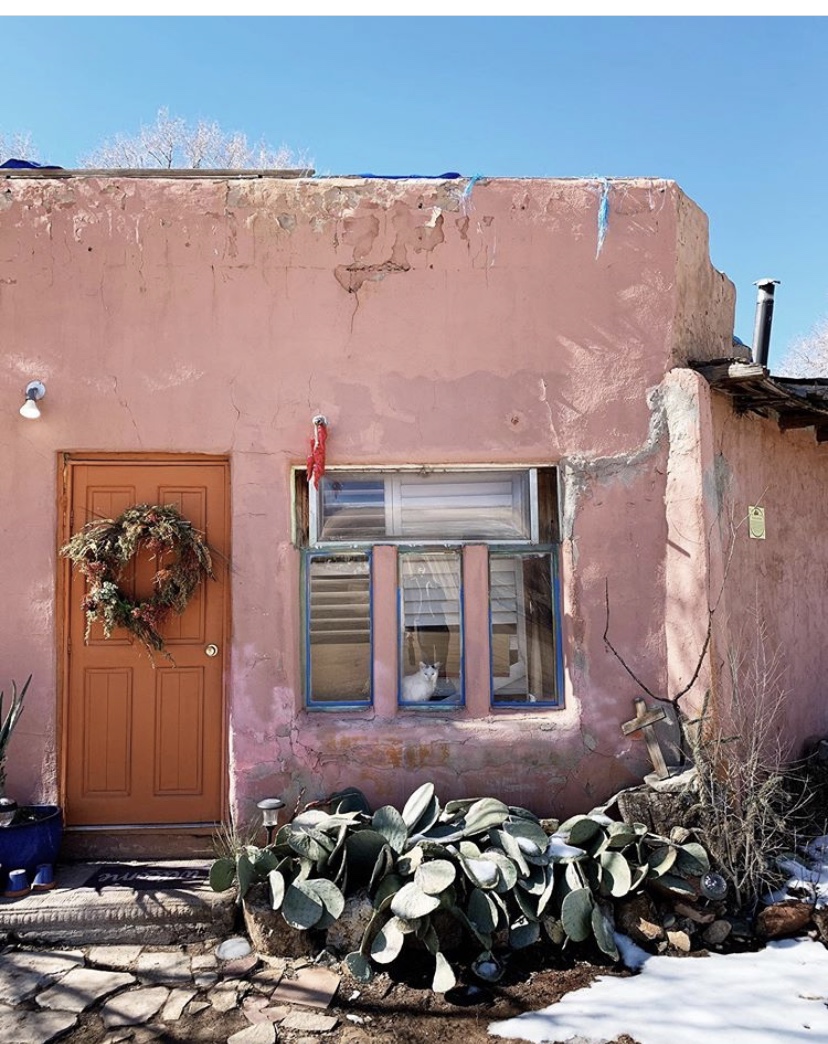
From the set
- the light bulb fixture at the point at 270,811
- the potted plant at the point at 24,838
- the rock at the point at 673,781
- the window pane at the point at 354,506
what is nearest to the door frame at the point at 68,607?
the potted plant at the point at 24,838

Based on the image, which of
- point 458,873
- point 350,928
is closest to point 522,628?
point 458,873

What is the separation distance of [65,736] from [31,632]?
2.29ft

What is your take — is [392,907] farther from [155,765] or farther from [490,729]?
[155,765]

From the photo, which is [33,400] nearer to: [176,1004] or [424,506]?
[424,506]

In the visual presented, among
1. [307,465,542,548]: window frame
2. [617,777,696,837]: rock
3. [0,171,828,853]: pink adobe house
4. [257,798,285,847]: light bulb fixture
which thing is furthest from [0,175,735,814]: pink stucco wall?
[617,777,696,837]: rock

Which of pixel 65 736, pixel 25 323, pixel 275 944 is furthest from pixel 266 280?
pixel 275 944

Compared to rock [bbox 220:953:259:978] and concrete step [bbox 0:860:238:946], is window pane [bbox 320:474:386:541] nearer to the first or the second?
concrete step [bbox 0:860:238:946]

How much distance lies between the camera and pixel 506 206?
580cm

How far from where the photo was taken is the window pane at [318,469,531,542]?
5.79 meters

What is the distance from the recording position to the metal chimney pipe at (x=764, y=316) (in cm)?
731

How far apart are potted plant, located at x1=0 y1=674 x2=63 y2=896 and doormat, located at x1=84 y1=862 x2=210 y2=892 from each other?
28 cm

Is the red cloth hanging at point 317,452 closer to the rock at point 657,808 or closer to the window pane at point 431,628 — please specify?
the window pane at point 431,628

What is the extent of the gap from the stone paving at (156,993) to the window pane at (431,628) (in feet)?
6.13

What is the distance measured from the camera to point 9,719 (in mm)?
5133
